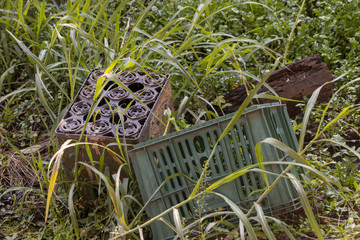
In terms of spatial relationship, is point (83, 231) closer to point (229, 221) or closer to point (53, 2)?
Result: point (229, 221)

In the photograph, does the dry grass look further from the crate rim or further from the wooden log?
the wooden log

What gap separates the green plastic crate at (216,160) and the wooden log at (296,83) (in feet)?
2.64

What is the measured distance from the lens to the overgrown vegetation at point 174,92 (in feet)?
8.16

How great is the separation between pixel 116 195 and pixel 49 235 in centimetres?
66

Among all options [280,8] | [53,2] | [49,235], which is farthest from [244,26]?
[49,235]

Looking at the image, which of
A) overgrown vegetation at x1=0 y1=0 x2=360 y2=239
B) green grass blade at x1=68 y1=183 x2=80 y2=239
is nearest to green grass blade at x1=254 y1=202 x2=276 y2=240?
overgrown vegetation at x1=0 y1=0 x2=360 y2=239

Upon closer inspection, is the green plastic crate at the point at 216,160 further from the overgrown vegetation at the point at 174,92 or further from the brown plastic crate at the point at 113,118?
the brown plastic crate at the point at 113,118

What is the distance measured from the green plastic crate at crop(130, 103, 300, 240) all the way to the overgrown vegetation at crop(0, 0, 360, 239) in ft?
0.30

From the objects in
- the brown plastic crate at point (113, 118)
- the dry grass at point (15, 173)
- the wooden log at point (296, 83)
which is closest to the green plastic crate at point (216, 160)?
the brown plastic crate at point (113, 118)

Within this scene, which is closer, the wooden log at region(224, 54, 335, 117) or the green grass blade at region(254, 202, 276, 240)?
the green grass blade at region(254, 202, 276, 240)

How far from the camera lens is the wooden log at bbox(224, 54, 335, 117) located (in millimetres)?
3223

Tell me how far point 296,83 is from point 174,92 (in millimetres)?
722

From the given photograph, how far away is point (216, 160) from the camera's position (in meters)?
2.43

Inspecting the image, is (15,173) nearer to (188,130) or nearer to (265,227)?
(188,130)
